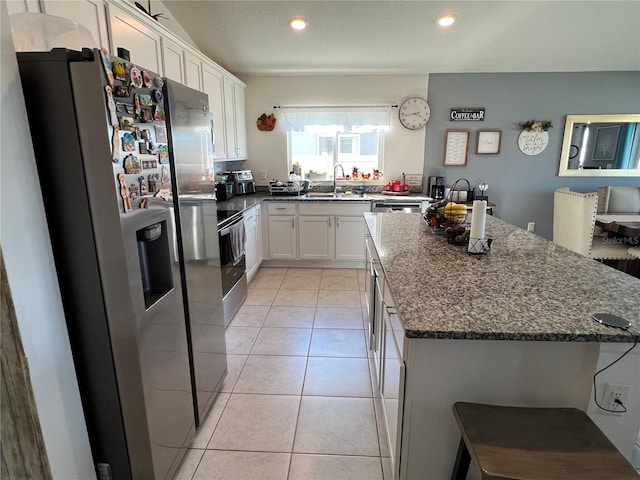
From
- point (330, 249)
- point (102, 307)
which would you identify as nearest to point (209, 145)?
point (102, 307)

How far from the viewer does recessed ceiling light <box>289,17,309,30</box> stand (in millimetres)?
3078

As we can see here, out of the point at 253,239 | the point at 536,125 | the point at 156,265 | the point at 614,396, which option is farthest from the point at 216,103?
the point at 536,125

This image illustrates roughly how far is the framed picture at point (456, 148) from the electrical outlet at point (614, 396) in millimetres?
3699

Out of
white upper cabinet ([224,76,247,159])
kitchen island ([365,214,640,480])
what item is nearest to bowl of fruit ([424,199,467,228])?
kitchen island ([365,214,640,480])

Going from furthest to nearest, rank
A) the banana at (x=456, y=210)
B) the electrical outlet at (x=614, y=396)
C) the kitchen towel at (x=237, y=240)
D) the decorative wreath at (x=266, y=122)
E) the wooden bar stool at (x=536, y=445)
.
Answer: the decorative wreath at (x=266, y=122) → the kitchen towel at (x=237, y=240) → the banana at (x=456, y=210) → the electrical outlet at (x=614, y=396) → the wooden bar stool at (x=536, y=445)

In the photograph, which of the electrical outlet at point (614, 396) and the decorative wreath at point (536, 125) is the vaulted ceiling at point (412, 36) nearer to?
the decorative wreath at point (536, 125)

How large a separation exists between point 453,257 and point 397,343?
65 cm

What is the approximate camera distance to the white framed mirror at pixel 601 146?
4.23 metres

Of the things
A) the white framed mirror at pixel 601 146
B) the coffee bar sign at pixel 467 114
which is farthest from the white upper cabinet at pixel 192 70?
the white framed mirror at pixel 601 146

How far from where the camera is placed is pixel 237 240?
3.06 m

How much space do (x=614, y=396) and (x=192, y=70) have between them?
134 inches

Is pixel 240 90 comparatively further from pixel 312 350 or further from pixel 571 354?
pixel 571 354

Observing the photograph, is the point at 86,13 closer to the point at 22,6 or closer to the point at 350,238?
the point at 22,6

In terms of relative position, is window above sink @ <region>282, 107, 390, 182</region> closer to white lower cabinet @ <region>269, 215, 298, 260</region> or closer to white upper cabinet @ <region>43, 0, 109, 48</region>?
white lower cabinet @ <region>269, 215, 298, 260</region>
